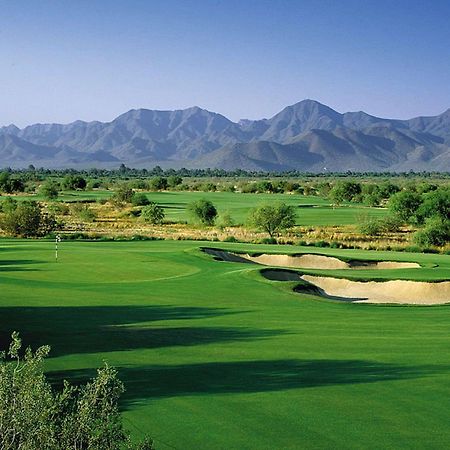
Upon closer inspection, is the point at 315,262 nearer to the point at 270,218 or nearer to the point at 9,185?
the point at 270,218

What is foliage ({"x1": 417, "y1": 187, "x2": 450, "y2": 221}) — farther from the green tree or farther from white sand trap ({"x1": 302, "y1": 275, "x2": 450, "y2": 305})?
white sand trap ({"x1": 302, "y1": 275, "x2": 450, "y2": 305})

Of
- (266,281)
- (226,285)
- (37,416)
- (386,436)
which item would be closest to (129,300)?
(226,285)

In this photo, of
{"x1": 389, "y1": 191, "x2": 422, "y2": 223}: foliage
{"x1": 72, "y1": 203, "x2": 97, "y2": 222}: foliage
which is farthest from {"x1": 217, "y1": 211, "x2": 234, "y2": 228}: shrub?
{"x1": 389, "y1": 191, "x2": 422, "y2": 223}: foliage

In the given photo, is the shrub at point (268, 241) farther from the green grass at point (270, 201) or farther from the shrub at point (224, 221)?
the shrub at point (224, 221)

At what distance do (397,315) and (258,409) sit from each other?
41.9ft

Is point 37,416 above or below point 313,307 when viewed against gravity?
above

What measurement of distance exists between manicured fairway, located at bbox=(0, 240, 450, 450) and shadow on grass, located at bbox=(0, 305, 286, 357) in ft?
0.19

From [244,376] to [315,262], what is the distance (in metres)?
30.0

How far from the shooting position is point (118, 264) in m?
38.1

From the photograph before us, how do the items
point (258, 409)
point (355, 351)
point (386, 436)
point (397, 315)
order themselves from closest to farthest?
point (386, 436) < point (258, 409) < point (355, 351) < point (397, 315)

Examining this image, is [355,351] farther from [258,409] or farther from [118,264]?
[118,264]

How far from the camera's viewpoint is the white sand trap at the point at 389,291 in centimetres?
3338

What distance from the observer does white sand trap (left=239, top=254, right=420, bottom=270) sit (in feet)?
144

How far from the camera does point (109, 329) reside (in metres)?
21.4
